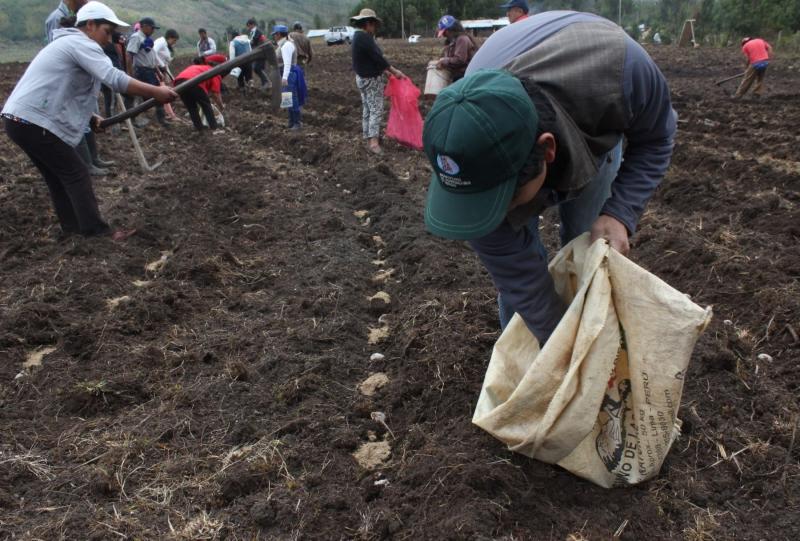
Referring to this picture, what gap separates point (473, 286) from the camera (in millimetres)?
3439

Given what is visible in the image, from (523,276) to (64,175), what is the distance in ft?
12.2

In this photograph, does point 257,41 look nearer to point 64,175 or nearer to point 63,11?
point 63,11

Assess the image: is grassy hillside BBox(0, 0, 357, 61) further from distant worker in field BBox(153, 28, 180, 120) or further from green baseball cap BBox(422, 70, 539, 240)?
green baseball cap BBox(422, 70, 539, 240)

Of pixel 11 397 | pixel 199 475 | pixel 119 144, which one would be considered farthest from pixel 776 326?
pixel 119 144

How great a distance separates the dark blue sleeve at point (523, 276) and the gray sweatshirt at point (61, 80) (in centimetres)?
335

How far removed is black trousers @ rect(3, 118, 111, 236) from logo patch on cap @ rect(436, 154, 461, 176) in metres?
3.67

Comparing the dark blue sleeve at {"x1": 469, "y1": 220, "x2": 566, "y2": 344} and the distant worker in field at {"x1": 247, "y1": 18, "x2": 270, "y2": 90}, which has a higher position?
the dark blue sleeve at {"x1": 469, "y1": 220, "x2": 566, "y2": 344}

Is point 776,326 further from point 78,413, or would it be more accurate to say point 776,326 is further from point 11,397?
point 11,397

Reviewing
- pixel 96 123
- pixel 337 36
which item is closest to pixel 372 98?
pixel 96 123

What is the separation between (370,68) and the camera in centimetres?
651

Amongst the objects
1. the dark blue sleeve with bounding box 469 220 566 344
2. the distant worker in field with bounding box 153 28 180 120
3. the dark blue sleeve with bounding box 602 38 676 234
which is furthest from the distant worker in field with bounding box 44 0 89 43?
the dark blue sleeve with bounding box 602 38 676 234

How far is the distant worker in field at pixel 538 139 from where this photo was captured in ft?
4.32

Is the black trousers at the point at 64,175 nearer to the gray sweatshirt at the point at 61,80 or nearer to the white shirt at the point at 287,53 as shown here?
the gray sweatshirt at the point at 61,80

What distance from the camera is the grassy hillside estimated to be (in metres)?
39.2
